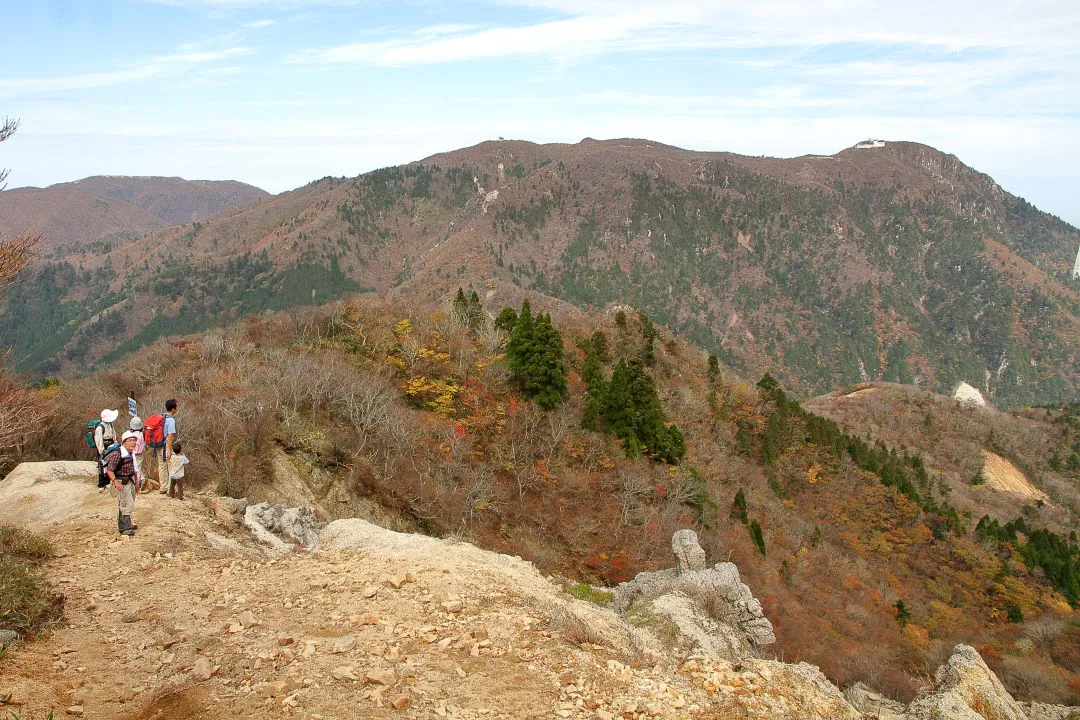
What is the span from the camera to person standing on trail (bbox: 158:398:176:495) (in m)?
14.1

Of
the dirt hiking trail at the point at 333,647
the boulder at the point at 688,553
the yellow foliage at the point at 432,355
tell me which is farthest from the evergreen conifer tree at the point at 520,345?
the dirt hiking trail at the point at 333,647

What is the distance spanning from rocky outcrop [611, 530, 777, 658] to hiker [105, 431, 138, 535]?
11726mm

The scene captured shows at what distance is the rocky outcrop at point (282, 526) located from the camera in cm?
1412

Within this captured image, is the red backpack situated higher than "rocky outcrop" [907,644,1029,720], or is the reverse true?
the red backpack

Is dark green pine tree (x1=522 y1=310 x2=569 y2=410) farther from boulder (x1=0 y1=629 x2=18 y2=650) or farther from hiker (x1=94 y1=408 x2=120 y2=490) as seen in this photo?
boulder (x1=0 y1=629 x2=18 y2=650)

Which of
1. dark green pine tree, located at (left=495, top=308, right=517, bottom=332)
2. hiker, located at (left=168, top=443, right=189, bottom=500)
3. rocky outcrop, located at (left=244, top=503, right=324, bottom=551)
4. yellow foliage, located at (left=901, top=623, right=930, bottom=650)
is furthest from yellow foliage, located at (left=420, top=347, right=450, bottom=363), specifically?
yellow foliage, located at (left=901, top=623, right=930, bottom=650)

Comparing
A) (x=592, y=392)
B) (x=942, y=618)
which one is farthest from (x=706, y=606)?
(x=942, y=618)

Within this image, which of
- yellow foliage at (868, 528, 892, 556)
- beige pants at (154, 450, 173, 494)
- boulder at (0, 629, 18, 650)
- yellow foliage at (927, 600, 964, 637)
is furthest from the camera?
yellow foliage at (868, 528, 892, 556)

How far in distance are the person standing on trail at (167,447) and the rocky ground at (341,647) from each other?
1.74 m

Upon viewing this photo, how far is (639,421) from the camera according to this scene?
3812cm

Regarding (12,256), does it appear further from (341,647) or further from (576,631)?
(576,631)

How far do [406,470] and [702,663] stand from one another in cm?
1836

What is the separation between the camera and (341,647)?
8.29 meters

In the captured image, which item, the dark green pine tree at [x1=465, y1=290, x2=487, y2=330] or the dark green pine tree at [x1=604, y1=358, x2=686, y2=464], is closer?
the dark green pine tree at [x1=604, y1=358, x2=686, y2=464]
